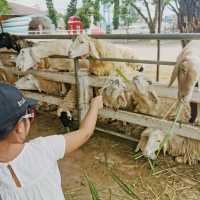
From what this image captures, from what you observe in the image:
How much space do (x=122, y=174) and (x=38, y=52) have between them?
1.79 m

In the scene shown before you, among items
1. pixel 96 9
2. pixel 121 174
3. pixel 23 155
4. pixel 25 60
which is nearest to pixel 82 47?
pixel 25 60

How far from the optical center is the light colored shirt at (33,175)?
122 cm

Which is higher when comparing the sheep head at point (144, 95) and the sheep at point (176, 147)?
the sheep head at point (144, 95)

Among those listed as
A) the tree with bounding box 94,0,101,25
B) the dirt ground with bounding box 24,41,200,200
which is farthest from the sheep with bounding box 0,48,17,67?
the tree with bounding box 94,0,101,25

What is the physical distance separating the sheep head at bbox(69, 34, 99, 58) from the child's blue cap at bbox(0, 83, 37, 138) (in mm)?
2245

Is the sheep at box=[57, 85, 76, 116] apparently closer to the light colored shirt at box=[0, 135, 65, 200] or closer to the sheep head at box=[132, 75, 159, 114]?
the sheep head at box=[132, 75, 159, 114]

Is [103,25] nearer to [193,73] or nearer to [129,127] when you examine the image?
[129,127]

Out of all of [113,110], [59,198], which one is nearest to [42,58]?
[113,110]

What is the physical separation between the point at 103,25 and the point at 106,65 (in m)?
13.6

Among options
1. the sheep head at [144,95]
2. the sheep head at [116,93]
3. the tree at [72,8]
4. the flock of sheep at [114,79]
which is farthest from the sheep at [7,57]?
the tree at [72,8]

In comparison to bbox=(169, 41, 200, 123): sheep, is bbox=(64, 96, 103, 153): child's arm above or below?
below

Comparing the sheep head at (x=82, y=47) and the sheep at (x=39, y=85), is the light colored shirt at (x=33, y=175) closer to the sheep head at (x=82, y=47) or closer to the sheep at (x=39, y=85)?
the sheep head at (x=82, y=47)

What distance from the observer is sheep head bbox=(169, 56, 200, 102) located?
2.21 m

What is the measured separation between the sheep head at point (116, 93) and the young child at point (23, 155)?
197 centimetres
